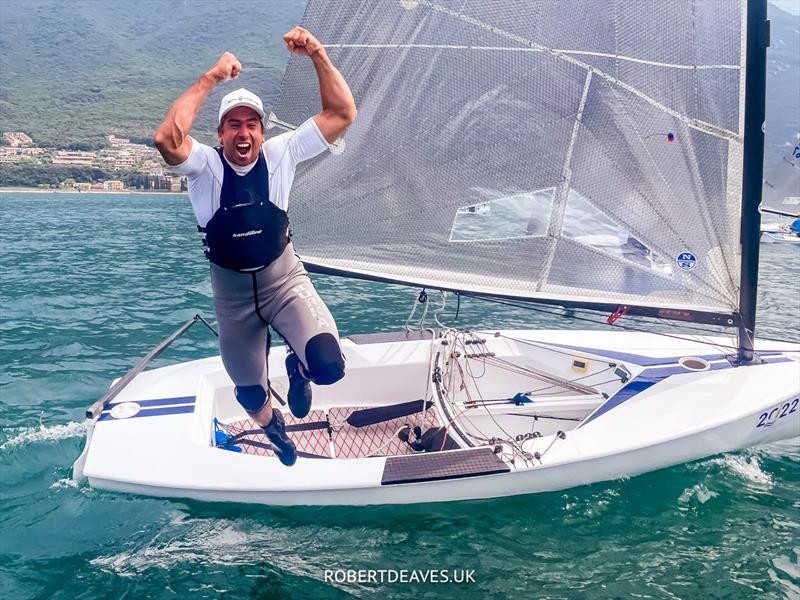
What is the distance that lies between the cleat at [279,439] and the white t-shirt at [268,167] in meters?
1.44

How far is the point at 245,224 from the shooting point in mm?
3459

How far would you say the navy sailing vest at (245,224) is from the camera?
3.45m

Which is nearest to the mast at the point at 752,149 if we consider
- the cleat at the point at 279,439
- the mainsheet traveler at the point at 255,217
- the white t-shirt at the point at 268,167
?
the mainsheet traveler at the point at 255,217

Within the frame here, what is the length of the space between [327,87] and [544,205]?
2761mm

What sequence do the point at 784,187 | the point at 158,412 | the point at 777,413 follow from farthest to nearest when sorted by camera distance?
the point at 784,187 < the point at 777,413 < the point at 158,412

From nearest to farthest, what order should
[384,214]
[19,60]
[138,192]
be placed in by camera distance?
A: [384,214]
[138,192]
[19,60]

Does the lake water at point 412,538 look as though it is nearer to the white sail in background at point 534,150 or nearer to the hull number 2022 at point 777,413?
the hull number 2022 at point 777,413

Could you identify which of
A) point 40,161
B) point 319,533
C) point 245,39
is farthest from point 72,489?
point 245,39

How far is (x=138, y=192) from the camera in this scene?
2749 inches

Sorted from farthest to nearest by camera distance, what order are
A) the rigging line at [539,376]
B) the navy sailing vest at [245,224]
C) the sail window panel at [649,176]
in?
the rigging line at [539,376], the sail window panel at [649,176], the navy sailing vest at [245,224]

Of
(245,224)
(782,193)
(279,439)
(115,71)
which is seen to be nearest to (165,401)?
(279,439)

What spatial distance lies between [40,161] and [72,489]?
88.0 meters

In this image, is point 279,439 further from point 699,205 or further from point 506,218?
point 699,205

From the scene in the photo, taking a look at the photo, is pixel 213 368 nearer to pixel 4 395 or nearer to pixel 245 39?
pixel 4 395
